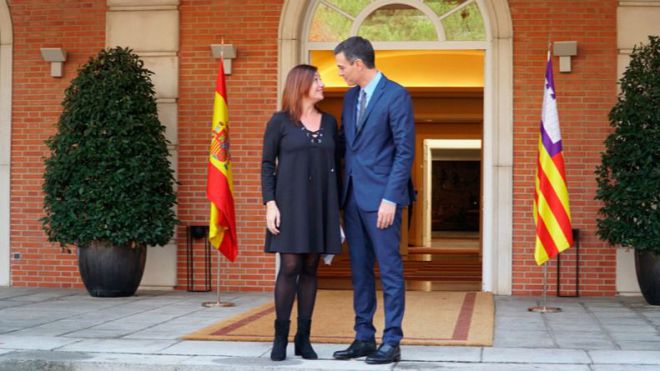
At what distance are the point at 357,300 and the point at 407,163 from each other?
0.76m

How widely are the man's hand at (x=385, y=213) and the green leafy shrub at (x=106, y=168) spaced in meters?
3.95

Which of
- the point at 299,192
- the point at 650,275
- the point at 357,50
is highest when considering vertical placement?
the point at 357,50

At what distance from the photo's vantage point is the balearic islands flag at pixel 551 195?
25.5 ft

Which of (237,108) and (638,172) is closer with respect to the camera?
(638,172)

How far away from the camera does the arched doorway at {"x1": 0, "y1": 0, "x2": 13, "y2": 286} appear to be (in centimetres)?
959

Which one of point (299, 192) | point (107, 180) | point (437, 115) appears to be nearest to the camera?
point (299, 192)

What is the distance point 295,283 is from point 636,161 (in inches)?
157

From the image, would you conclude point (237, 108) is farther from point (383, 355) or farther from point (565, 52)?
point (383, 355)

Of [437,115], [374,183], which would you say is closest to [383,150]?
[374,183]

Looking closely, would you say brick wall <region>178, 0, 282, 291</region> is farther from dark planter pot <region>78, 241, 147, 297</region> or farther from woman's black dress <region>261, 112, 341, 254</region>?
woman's black dress <region>261, 112, 341, 254</region>

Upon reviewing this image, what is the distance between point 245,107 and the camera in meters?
9.16

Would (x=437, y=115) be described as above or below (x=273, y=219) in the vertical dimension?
above

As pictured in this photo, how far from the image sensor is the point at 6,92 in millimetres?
9594

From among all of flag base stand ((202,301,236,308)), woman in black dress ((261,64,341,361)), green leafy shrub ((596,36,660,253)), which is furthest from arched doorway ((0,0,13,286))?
green leafy shrub ((596,36,660,253))
